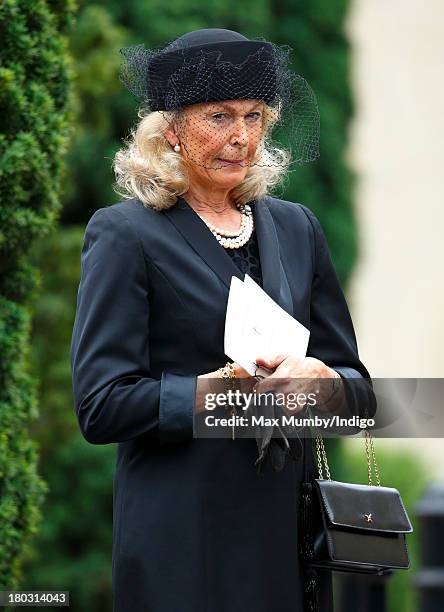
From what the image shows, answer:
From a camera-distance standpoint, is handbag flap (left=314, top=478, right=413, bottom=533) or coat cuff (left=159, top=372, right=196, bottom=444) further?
handbag flap (left=314, top=478, right=413, bottom=533)

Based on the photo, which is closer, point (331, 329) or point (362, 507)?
point (362, 507)

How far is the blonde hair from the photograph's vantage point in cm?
298

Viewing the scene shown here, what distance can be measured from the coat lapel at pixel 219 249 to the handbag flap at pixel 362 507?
1.41 ft

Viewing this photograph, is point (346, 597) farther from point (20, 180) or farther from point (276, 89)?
point (276, 89)

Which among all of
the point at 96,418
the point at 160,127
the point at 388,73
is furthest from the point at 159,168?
the point at 388,73

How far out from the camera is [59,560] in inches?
293

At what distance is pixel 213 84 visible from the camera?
289 cm

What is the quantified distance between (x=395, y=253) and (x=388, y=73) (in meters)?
1.55

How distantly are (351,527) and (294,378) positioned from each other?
1.23 feet

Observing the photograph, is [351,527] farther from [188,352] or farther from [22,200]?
[22,200]

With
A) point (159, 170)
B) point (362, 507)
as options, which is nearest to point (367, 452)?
point (362, 507)

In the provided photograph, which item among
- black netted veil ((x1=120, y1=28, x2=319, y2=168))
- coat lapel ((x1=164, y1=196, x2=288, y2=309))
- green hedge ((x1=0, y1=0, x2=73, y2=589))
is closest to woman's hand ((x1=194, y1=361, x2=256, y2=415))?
coat lapel ((x1=164, y1=196, x2=288, y2=309))

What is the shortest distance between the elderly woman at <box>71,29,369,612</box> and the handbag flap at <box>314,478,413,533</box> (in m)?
0.10

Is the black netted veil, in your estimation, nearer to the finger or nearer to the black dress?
the black dress
